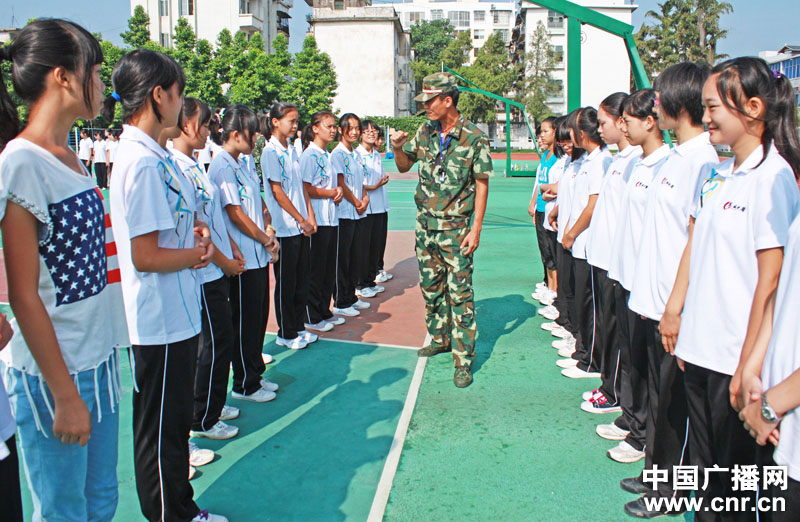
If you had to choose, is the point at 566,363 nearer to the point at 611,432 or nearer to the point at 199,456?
the point at 611,432

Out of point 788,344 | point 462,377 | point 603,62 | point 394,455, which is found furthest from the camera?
point 603,62

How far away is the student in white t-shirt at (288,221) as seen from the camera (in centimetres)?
511

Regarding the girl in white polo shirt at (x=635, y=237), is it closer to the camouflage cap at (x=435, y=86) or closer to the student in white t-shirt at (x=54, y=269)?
the camouflage cap at (x=435, y=86)

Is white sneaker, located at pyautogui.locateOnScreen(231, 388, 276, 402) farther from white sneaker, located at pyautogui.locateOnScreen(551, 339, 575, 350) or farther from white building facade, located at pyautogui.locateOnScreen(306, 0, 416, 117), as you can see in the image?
white building facade, located at pyautogui.locateOnScreen(306, 0, 416, 117)

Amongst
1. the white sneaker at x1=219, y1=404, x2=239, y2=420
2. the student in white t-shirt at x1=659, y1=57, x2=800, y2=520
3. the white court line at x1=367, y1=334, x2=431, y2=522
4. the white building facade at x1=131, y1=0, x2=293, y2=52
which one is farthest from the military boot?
the white building facade at x1=131, y1=0, x2=293, y2=52

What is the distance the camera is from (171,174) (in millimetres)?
2443

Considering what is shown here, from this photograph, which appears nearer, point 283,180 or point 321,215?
point 283,180

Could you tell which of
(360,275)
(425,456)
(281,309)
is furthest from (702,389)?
(360,275)

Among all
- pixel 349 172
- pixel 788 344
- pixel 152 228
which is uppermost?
pixel 349 172

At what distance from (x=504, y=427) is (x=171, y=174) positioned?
2.47 metres

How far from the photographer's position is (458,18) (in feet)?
293

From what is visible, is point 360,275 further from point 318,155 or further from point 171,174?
point 171,174

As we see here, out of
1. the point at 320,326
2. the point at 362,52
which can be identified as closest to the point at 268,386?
the point at 320,326

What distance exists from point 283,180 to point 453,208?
156 cm
